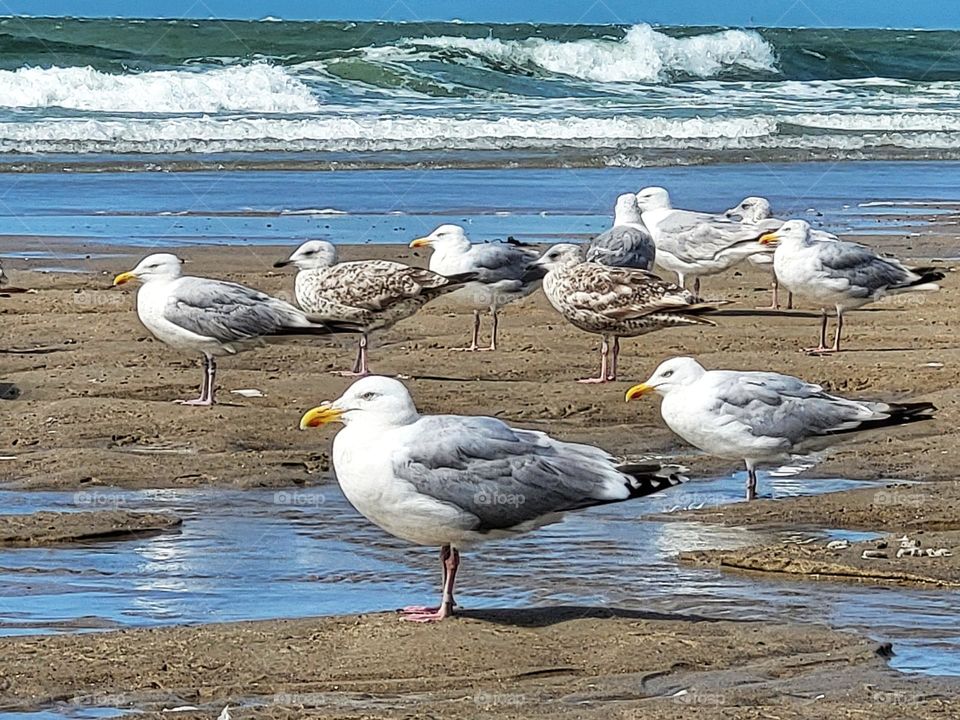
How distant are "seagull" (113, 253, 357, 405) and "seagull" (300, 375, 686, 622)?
4166mm

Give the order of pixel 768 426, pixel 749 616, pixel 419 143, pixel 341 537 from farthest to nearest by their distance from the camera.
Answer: pixel 419 143
pixel 768 426
pixel 341 537
pixel 749 616

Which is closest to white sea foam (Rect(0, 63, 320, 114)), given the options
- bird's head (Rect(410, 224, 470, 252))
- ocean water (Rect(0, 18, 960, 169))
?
ocean water (Rect(0, 18, 960, 169))

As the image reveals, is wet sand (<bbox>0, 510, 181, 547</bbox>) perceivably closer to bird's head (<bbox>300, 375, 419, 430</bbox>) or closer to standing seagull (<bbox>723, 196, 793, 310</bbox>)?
bird's head (<bbox>300, 375, 419, 430</bbox>)

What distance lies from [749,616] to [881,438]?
130 inches

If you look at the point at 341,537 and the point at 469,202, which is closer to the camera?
the point at 341,537

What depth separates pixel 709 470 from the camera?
28.4ft

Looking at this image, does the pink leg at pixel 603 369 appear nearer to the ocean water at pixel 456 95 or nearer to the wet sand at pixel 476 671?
the wet sand at pixel 476 671

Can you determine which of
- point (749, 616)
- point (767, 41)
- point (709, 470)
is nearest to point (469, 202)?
point (709, 470)

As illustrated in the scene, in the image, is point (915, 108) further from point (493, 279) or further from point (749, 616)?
point (749, 616)

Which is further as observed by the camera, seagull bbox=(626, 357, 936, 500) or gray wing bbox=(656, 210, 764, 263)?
gray wing bbox=(656, 210, 764, 263)

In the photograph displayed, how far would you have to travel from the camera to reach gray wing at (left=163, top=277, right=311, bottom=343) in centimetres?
1008

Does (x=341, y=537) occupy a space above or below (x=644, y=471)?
below

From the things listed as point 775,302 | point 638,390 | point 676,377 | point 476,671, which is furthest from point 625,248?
point 476,671

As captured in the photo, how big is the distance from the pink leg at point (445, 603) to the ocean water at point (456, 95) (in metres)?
18.7
